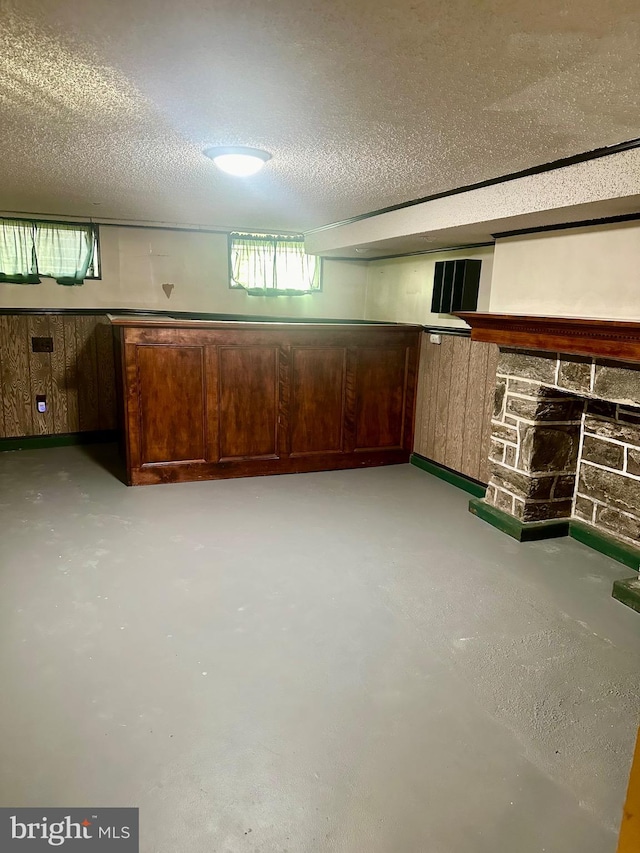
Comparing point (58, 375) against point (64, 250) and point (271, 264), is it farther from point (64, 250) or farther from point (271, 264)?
point (271, 264)

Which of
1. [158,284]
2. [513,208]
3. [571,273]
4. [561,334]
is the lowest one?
[561,334]

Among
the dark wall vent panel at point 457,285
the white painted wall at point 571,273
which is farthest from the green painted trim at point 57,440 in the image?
the white painted wall at point 571,273

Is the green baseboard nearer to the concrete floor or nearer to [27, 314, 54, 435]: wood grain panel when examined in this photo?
the concrete floor

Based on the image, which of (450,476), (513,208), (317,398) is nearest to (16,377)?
(317,398)

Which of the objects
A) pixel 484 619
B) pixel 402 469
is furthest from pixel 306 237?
pixel 484 619

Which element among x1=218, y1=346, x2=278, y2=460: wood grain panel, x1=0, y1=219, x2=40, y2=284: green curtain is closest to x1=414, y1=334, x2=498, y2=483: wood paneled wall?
x1=218, y1=346, x2=278, y2=460: wood grain panel

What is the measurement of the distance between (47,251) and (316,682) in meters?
4.59

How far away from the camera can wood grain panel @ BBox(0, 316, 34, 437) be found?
16.9 feet

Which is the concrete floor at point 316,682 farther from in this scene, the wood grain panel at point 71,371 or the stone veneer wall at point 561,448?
the wood grain panel at point 71,371

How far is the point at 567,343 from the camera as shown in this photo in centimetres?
307

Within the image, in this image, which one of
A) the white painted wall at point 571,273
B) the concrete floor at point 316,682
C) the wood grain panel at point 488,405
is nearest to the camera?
the concrete floor at point 316,682

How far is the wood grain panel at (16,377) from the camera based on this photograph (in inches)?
203

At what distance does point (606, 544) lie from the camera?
3.43m

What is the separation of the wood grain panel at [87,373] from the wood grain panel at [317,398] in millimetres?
2044
